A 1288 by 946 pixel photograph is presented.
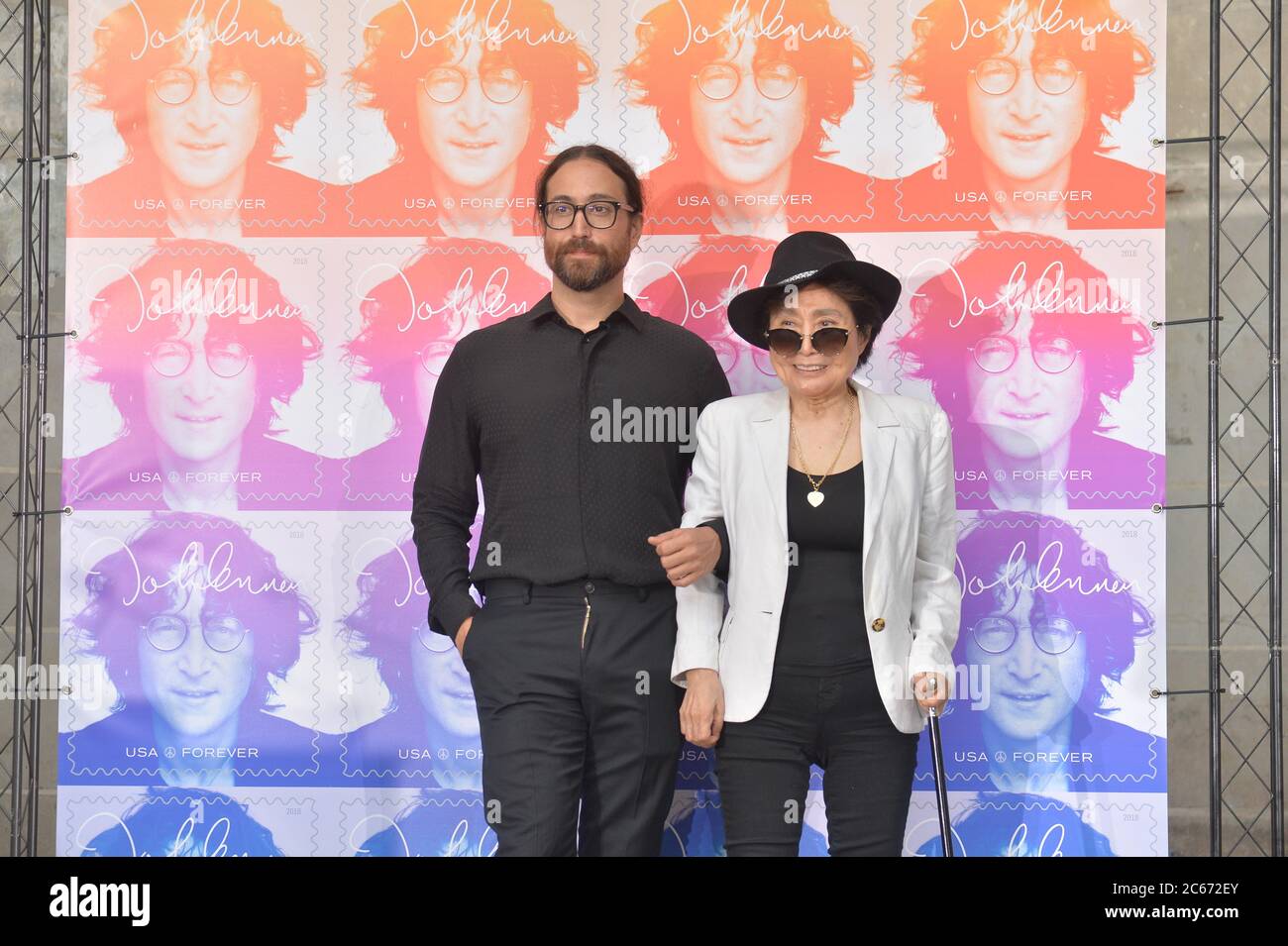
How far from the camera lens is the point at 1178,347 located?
11.8 feet

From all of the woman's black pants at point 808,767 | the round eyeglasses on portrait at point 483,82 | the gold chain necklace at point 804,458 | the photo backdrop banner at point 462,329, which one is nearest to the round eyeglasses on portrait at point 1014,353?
the photo backdrop banner at point 462,329

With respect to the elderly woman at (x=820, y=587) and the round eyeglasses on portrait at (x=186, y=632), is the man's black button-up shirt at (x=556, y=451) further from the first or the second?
the round eyeglasses on portrait at (x=186, y=632)

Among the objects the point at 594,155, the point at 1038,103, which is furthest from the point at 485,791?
the point at 1038,103

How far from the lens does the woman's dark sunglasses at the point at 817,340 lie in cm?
261

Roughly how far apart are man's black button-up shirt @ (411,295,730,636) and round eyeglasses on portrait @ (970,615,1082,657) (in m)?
1.01

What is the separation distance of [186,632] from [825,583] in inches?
76.1

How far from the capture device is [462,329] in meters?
3.44

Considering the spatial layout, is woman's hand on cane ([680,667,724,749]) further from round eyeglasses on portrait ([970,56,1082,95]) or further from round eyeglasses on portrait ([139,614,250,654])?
round eyeglasses on portrait ([970,56,1082,95])

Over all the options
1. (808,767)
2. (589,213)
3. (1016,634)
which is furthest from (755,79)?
(808,767)

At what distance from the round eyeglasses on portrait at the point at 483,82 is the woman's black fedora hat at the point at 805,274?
3.65 ft

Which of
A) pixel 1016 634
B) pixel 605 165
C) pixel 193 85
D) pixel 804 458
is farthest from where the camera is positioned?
pixel 193 85

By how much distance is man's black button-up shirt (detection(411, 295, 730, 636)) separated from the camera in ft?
8.99

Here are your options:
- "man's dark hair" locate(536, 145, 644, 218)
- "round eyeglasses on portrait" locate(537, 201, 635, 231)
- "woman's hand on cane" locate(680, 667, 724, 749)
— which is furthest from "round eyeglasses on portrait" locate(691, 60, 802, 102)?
"woman's hand on cane" locate(680, 667, 724, 749)

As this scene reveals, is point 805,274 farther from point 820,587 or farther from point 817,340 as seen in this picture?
point 820,587
